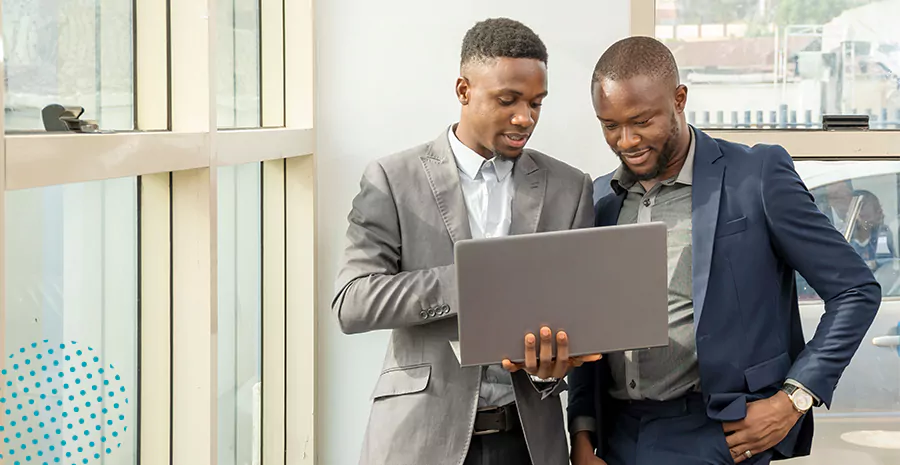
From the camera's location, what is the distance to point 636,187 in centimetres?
179

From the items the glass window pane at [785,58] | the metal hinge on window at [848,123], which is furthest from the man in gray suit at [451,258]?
the metal hinge on window at [848,123]

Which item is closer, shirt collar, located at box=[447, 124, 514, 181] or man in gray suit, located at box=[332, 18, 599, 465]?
man in gray suit, located at box=[332, 18, 599, 465]

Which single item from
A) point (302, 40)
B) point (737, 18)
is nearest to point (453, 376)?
point (302, 40)

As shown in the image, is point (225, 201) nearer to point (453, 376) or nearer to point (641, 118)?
point (453, 376)

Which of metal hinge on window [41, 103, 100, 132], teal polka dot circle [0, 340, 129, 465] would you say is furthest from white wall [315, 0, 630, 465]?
metal hinge on window [41, 103, 100, 132]

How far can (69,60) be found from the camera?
1.08m

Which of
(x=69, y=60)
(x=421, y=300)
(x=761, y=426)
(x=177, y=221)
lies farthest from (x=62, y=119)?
(x=761, y=426)

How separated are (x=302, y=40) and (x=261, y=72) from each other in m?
0.25

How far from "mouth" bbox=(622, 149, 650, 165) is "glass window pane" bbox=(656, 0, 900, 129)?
964 millimetres

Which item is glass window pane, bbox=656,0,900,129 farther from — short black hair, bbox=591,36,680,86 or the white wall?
short black hair, bbox=591,36,680,86

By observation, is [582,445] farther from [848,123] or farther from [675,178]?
[848,123]

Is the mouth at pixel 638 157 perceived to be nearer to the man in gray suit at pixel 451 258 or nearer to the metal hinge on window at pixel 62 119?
the man in gray suit at pixel 451 258

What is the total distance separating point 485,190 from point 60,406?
88 cm

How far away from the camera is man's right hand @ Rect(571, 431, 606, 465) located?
5.92 ft
